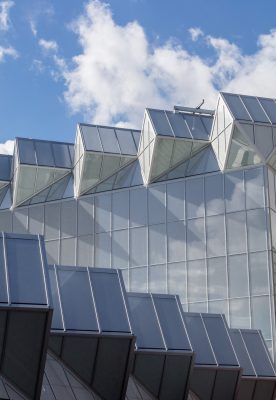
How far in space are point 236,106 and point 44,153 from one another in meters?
13.1

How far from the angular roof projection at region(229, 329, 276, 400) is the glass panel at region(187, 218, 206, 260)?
8009 millimetres

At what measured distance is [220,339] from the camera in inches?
1090

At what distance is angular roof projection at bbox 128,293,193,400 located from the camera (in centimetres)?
2238

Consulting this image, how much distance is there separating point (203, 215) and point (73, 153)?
10898 millimetres

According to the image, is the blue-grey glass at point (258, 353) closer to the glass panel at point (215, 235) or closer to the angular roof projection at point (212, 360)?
the angular roof projection at point (212, 360)

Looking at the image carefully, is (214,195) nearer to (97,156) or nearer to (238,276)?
(238,276)

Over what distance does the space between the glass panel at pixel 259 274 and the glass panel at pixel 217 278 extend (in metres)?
1.57

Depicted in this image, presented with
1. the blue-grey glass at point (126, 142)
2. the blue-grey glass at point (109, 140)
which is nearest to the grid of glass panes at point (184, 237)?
the blue-grey glass at point (109, 140)

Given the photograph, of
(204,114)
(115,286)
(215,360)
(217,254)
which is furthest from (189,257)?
(115,286)

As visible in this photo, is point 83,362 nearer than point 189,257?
Yes

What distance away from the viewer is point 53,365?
19422 millimetres

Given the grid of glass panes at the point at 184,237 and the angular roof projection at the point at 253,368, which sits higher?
the grid of glass panes at the point at 184,237

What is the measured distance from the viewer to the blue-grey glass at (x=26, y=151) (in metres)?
45.2

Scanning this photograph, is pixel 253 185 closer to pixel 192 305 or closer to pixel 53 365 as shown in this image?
pixel 192 305
